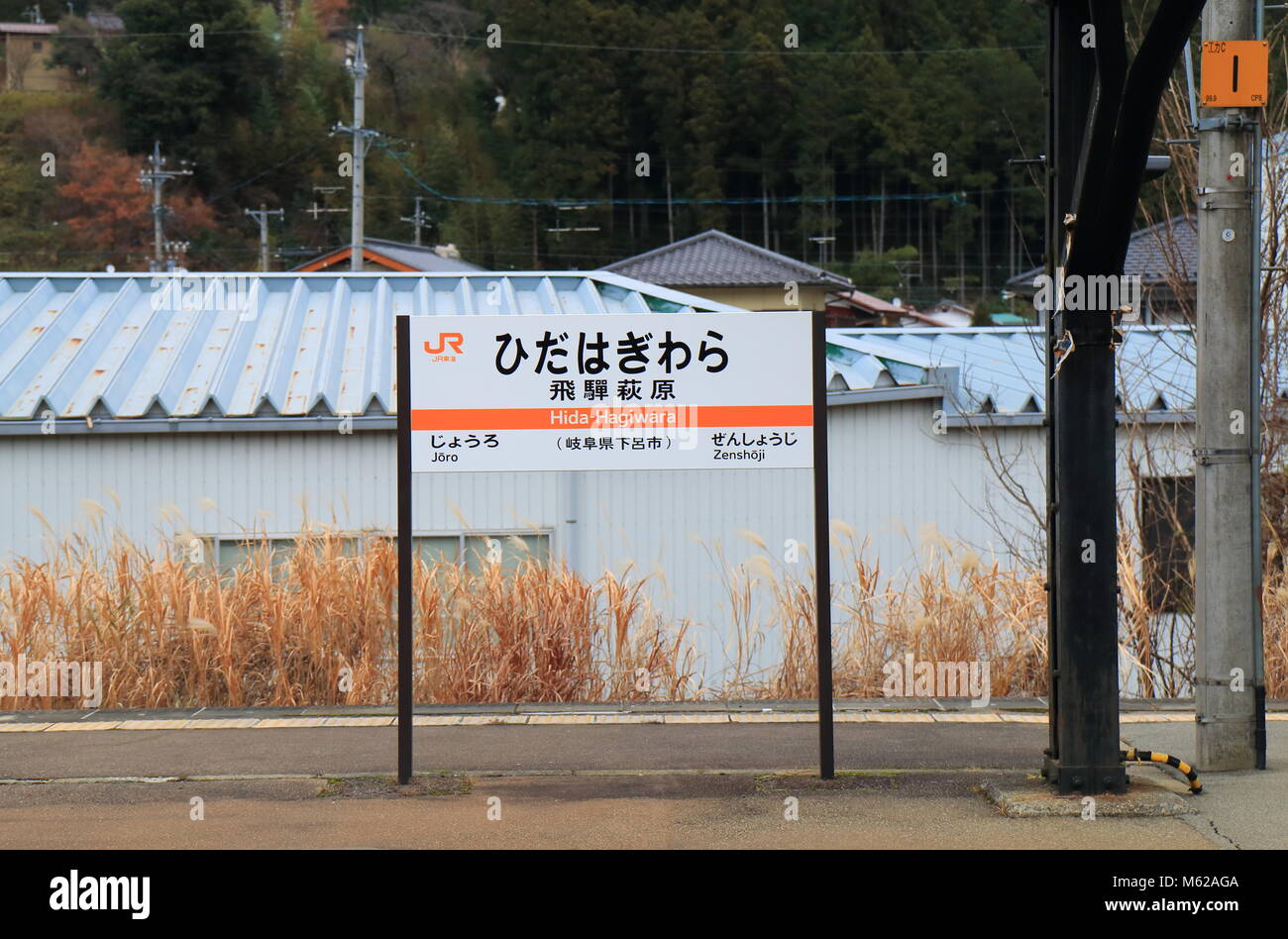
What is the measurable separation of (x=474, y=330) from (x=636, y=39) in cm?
4541

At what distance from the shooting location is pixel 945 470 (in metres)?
13.2

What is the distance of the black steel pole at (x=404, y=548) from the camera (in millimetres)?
6055

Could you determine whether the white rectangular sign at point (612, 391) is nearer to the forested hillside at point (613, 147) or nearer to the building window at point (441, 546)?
the building window at point (441, 546)

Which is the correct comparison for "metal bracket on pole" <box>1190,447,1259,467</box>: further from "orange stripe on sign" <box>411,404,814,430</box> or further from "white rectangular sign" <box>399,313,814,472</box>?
"orange stripe on sign" <box>411,404,814,430</box>

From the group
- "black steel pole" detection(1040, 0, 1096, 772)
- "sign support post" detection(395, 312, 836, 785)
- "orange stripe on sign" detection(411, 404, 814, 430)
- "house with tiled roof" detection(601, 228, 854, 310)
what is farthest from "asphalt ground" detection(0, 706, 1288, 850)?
"house with tiled roof" detection(601, 228, 854, 310)

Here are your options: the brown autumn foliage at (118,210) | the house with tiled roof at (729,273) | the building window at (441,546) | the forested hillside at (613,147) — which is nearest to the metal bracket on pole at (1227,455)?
the building window at (441,546)

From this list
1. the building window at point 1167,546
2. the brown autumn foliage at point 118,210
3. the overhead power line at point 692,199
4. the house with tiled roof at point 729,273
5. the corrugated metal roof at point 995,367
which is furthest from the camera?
the brown autumn foliage at point 118,210

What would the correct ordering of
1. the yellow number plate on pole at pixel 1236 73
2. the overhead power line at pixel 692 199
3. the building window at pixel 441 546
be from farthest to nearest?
the overhead power line at pixel 692 199 → the building window at pixel 441 546 → the yellow number plate on pole at pixel 1236 73

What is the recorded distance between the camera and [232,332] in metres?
14.5

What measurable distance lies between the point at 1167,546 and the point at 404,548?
9.23 metres

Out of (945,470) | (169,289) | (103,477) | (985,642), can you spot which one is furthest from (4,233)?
(985,642)

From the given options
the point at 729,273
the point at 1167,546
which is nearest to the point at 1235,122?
the point at 1167,546

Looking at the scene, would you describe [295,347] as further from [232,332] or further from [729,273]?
[729,273]

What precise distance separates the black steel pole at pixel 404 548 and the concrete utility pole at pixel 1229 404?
3.42 m
